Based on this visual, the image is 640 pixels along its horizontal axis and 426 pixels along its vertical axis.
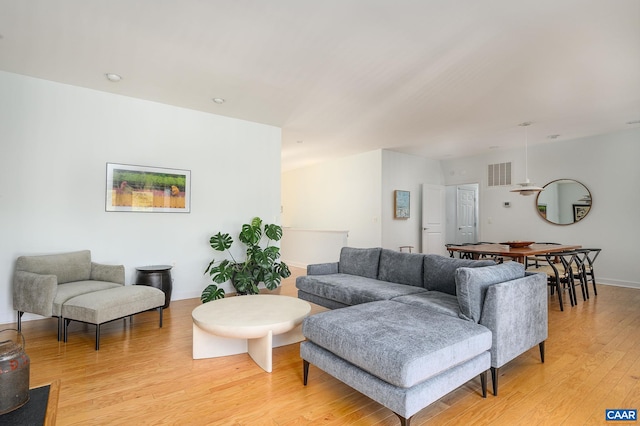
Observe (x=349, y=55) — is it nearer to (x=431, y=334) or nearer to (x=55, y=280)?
(x=431, y=334)

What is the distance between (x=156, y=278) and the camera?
12.7ft

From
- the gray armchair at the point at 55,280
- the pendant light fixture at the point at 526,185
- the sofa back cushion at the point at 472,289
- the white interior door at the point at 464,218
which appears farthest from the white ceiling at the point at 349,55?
the white interior door at the point at 464,218

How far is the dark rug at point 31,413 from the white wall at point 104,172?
3233 millimetres

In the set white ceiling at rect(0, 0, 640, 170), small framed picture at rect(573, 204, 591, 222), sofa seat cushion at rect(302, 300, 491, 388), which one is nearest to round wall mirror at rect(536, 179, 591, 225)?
small framed picture at rect(573, 204, 591, 222)

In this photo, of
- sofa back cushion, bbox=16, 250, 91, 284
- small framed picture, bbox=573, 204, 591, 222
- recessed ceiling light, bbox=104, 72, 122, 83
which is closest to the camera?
sofa back cushion, bbox=16, 250, 91, 284

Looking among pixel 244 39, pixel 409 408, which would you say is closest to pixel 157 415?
pixel 409 408

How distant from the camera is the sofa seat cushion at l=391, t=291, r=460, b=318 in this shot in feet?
7.63

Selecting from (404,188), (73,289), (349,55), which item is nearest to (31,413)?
(73,289)

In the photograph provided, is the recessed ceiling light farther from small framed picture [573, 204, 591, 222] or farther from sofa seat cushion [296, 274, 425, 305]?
small framed picture [573, 204, 591, 222]

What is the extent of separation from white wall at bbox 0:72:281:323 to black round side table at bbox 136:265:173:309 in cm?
32

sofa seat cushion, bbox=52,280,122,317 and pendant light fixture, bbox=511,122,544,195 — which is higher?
pendant light fixture, bbox=511,122,544,195

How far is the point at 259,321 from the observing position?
93.4 inches

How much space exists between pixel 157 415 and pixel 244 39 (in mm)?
2771

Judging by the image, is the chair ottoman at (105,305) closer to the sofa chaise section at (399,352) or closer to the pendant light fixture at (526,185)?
the sofa chaise section at (399,352)
